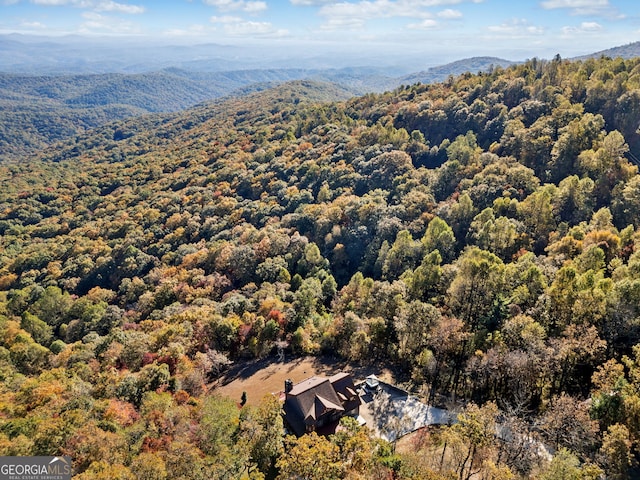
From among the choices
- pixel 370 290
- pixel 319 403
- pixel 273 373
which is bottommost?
pixel 273 373

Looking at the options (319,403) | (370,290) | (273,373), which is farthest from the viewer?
(370,290)

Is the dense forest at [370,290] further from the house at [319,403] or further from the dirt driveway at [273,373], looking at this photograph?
the house at [319,403]

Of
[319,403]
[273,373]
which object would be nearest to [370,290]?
[273,373]

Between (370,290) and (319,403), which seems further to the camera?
(370,290)

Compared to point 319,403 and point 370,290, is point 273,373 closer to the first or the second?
point 319,403

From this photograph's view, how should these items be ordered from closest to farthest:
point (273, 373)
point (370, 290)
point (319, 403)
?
point (319, 403) < point (273, 373) < point (370, 290)

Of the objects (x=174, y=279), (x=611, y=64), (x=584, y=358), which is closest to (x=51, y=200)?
(x=174, y=279)

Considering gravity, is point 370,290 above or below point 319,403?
above

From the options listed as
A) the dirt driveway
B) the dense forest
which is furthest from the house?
the dirt driveway

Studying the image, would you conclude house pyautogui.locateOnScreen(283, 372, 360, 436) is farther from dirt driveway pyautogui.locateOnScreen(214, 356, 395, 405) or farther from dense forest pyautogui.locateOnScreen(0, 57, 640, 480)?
dirt driveway pyautogui.locateOnScreen(214, 356, 395, 405)
